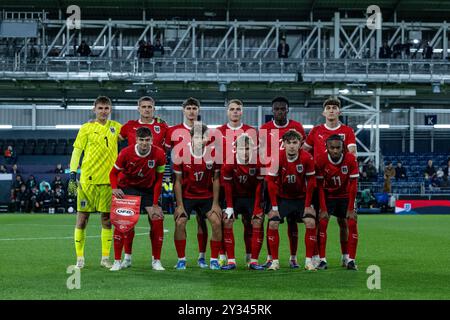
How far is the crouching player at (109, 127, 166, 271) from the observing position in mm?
9984

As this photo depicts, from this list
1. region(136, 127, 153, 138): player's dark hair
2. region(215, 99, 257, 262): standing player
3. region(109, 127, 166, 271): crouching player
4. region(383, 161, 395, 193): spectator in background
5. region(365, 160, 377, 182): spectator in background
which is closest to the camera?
region(136, 127, 153, 138): player's dark hair

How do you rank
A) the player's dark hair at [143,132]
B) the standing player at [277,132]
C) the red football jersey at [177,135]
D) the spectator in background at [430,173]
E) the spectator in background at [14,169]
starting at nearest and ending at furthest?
the player's dark hair at [143,132], the standing player at [277,132], the red football jersey at [177,135], the spectator in background at [14,169], the spectator in background at [430,173]

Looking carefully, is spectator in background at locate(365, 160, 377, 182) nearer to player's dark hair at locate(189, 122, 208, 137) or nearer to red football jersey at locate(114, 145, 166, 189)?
player's dark hair at locate(189, 122, 208, 137)

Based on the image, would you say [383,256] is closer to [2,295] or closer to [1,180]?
[2,295]

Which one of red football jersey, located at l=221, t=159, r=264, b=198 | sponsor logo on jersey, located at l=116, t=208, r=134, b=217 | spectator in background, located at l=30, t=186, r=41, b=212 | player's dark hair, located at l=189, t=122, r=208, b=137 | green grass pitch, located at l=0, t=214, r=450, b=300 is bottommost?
spectator in background, located at l=30, t=186, r=41, b=212

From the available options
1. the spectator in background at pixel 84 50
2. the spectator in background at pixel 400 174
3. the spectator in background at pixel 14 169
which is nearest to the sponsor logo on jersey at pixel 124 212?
the spectator in background at pixel 14 169

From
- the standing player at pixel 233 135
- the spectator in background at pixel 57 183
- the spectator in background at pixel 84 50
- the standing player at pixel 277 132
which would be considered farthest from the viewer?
the spectator in background at pixel 84 50

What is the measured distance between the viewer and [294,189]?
33.8 feet

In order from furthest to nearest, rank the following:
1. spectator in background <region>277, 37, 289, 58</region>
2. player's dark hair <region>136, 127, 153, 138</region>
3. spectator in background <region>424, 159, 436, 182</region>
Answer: spectator in background <region>277, 37, 289, 58</region>
spectator in background <region>424, 159, 436, 182</region>
player's dark hair <region>136, 127, 153, 138</region>

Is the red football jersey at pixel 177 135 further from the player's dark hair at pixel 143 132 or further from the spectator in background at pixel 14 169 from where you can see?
the spectator in background at pixel 14 169

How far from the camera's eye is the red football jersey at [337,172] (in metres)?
10.4

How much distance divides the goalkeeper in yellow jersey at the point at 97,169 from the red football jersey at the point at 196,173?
106cm

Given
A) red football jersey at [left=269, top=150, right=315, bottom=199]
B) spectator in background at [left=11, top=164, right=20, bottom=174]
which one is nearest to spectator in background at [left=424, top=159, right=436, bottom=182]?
spectator in background at [left=11, top=164, right=20, bottom=174]

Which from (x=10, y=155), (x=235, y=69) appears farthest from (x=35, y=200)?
(x=235, y=69)
